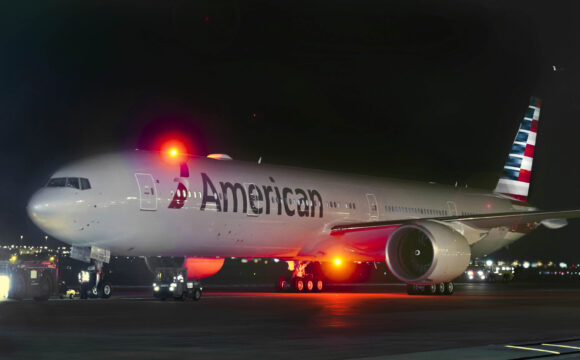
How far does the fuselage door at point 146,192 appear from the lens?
23.8 meters

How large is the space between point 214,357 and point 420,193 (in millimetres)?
25821

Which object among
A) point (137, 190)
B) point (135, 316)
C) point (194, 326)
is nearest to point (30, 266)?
point (137, 190)

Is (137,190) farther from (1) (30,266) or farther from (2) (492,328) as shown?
(2) (492,328)

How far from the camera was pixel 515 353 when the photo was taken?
1107 centimetres

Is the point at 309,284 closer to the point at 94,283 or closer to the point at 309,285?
the point at 309,285

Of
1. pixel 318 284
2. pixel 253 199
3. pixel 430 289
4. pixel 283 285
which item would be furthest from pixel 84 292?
pixel 430 289

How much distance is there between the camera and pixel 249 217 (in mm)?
26891

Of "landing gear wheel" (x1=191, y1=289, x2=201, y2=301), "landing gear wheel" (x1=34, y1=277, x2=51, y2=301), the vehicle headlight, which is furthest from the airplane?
the vehicle headlight

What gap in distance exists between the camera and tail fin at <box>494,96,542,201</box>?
4141 centimetres

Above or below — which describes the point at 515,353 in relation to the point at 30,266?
below

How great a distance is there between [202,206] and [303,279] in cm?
747

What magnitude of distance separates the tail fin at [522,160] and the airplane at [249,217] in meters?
5.78

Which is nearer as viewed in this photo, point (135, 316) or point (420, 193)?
point (135, 316)

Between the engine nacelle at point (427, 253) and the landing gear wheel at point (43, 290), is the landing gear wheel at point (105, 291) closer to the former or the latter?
the landing gear wheel at point (43, 290)
